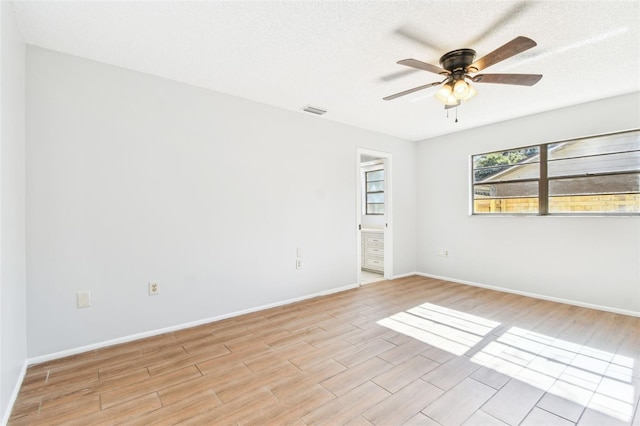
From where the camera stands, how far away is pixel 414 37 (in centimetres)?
218

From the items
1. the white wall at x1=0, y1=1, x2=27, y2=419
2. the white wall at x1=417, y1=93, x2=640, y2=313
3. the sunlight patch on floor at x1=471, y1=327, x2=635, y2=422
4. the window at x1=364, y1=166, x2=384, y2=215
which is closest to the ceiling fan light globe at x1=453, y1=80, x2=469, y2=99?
the sunlight patch on floor at x1=471, y1=327, x2=635, y2=422

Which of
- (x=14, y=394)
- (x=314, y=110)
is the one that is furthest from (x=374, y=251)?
(x=14, y=394)

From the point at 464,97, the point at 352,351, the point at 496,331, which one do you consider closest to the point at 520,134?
the point at 464,97

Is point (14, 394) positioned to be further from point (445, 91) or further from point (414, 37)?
point (445, 91)

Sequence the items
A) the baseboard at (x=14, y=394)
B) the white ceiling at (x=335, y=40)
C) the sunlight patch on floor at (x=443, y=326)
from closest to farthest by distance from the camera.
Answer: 1. the baseboard at (x=14, y=394)
2. the white ceiling at (x=335, y=40)
3. the sunlight patch on floor at (x=443, y=326)

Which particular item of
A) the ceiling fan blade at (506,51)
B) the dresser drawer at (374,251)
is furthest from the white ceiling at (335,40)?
the dresser drawer at (374,251)

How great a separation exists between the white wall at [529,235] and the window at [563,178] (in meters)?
0.15

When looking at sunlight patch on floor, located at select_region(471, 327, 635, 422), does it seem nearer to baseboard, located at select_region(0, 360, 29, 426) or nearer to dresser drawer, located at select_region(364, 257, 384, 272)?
dresser drawer, located at select_region(364, 257, 384, 272)

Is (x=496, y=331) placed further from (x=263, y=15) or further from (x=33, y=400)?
(x=33, y=400)

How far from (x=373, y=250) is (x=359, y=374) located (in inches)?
139

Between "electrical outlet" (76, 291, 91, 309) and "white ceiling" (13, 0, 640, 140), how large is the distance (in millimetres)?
1968

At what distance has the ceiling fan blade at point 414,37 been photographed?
6.87 ft

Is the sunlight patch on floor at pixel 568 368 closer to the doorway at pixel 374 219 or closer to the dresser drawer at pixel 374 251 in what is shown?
the doorway at pixel 374 219

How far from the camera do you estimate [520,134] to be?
13.5ft
